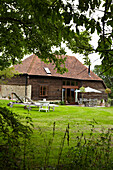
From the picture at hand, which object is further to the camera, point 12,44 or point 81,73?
point 81,73

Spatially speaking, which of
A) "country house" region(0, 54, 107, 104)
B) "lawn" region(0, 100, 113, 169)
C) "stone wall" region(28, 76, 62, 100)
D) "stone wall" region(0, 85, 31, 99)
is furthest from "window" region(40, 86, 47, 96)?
"lawn" region(0, 100, 113, 169)

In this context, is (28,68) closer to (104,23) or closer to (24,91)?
(24,91)

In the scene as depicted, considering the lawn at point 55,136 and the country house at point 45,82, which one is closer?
the lawn at point 55,136

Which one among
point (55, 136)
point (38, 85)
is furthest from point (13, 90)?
point (55, 136)

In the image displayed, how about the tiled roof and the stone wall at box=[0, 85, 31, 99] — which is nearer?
the stone wall at box=[0, 85, 31, 99]

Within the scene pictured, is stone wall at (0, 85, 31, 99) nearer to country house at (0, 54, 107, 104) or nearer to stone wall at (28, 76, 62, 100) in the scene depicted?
country house at (0, 54, 107, 104)

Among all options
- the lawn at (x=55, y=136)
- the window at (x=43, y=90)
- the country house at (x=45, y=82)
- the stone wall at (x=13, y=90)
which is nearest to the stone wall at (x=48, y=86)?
the country house at (x=45, y=82)

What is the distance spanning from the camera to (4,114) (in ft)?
11.5

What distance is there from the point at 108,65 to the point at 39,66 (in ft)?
80.9

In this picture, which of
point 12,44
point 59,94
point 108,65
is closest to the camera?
A: point 108,65

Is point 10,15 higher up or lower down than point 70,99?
higher up

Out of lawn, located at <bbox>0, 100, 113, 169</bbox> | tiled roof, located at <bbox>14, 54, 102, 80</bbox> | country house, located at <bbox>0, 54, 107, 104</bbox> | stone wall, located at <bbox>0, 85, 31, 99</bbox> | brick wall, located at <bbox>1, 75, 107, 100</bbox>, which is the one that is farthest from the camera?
tiled roof, located at <bbox>14, 54, 102, 80</bbox>

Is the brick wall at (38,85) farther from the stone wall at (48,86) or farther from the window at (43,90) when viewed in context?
the window at (43,90)

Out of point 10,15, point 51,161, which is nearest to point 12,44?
point 10,15
